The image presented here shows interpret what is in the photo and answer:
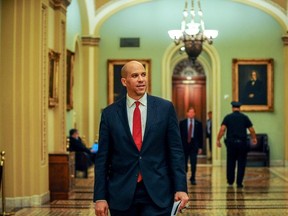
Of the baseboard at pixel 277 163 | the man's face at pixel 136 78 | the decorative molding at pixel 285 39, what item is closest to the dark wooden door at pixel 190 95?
the baseboard at pixel 277 163

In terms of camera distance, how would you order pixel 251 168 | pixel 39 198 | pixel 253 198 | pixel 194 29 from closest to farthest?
pixel 39 198, pixel 253 198, pixel 194 29, pixel 251 168

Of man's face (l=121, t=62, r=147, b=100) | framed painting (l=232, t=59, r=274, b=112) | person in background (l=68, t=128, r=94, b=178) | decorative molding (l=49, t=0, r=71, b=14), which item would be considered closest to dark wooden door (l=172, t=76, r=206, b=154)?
framed painting (l=232, t=59, r=274, b=112)

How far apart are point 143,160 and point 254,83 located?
16.2 m

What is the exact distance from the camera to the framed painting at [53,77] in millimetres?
12078

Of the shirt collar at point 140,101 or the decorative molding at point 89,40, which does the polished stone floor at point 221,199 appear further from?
the shirt collar at point 140,101

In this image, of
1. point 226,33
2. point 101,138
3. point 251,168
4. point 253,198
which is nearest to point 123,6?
point 226,33

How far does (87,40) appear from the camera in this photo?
19359 millimetres

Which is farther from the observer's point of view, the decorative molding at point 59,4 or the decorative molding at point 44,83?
the decorative molding at point 59,4

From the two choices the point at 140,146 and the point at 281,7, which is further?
Result: the point at 281,7

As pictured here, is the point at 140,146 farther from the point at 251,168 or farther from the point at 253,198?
the point at 251,168

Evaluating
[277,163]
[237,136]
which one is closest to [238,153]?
[237,136]

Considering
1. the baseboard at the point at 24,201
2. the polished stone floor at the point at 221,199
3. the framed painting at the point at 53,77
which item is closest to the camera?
the polished stone floor at the point at 221,199

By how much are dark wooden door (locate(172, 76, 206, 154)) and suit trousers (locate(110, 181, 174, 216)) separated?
61.1ft

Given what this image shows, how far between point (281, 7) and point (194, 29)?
15.1 ft
